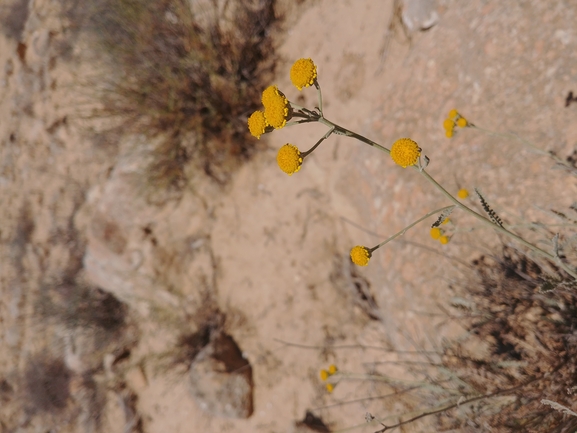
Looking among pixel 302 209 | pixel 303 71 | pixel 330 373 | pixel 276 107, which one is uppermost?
pixel 302 209

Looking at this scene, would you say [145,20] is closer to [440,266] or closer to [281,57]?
[281,57]

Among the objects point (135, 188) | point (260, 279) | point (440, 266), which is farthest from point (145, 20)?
point (440, 266)

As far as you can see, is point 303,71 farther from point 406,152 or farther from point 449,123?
point 449,123

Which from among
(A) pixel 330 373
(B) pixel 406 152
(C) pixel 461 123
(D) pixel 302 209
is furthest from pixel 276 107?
(D) pixel 302 209

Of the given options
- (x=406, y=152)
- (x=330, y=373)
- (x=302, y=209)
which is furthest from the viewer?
(x=302, y=209)

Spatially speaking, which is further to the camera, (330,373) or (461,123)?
(330,373)

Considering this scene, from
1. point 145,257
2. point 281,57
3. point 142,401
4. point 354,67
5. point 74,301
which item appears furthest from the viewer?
point 74,301

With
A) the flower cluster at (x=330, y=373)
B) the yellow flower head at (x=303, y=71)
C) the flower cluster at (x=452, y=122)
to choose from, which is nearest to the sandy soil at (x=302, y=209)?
the flower cluster at (x=452, y=122)
